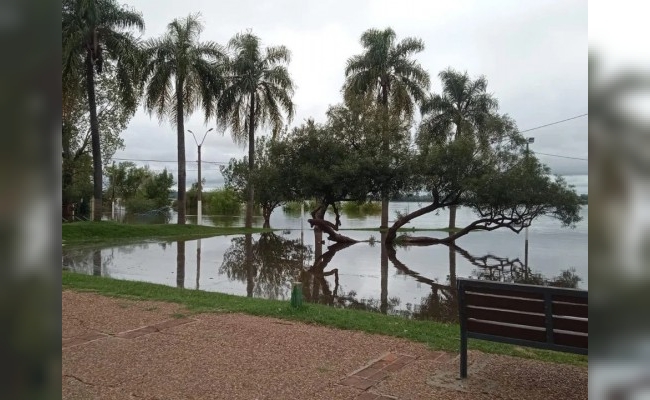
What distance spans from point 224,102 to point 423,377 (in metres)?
24.1

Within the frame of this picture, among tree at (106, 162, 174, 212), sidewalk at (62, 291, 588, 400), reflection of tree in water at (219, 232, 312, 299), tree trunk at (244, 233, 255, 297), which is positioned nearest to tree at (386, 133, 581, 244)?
reflection of tree in water at (219, 232, 312, 299)

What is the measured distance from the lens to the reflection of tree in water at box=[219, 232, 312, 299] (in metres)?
10.9

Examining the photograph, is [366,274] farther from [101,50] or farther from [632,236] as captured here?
[101,50]

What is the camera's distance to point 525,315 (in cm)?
417

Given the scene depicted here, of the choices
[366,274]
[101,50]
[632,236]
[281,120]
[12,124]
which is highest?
[101,50]

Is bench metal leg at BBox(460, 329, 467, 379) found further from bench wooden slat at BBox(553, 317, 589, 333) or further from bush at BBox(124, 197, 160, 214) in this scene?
bush at BBox(124, 197, 160, 214)

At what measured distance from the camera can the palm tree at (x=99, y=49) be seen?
21.5 metres

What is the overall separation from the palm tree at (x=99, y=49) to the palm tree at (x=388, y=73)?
1083cm

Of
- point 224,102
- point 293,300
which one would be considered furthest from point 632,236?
A: point 224,102

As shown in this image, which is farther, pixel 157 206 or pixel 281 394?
pixel 157 206

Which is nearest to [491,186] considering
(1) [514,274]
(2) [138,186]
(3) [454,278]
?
(1) [514,274]

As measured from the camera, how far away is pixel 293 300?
7.05 metres

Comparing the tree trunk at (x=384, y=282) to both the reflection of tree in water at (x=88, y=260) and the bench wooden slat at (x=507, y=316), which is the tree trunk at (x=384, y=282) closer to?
→ the bench wooden slat at (x=507, y=316)

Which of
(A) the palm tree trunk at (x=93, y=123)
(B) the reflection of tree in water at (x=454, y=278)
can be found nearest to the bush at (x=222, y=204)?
(A) the palm tree trunk at (x=93, y=123)
